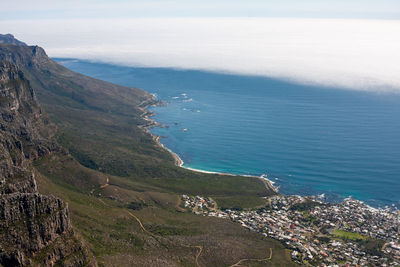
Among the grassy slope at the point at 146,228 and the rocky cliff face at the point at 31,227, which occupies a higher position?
the rocky cliff face at the point at 31,227

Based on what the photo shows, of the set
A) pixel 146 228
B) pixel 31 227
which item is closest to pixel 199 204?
pixel 146 228

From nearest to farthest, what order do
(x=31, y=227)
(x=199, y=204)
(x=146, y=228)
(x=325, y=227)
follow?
(x=31, y=227)
(x=146, y=228)
(x=325, y=227)
(x=199, y=204)

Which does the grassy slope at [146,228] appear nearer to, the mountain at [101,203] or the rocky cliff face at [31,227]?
the mountain at [101,203]

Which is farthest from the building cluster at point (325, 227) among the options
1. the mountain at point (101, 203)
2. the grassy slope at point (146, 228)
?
the grassy slope at point (146, 228)

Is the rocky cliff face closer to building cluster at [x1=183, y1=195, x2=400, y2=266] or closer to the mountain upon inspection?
the mountain

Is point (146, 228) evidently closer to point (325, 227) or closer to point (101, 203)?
point (101, 203)

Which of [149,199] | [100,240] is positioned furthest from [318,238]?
[100,240]
